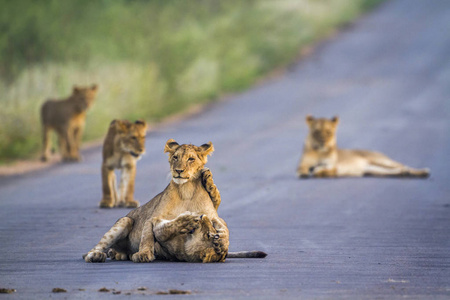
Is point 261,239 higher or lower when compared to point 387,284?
higher

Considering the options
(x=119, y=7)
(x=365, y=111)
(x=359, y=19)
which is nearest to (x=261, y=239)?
(x=365, y=111)

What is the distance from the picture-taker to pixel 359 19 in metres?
44.9

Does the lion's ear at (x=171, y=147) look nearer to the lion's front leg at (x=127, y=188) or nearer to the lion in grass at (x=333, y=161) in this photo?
the lion's front leg at (x=127, y=188)

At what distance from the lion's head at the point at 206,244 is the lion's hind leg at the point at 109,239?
70 centimetres

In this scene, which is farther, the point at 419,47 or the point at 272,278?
the point at 419,47

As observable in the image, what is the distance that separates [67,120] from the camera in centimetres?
1848

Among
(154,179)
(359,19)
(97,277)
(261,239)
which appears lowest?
(97,277)

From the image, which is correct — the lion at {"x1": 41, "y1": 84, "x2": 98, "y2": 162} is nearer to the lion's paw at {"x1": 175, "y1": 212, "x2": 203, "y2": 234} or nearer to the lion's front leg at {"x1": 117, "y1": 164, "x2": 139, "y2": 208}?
the lion's front leg at {"x1": 117, "y1": 164, "x2": 139, "y2": 208}

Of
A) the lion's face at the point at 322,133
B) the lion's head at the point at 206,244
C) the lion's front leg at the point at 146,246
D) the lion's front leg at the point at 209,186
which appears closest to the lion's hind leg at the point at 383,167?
the lion's face at the point at 322,133

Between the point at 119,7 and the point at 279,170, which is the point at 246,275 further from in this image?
the point at 119,7

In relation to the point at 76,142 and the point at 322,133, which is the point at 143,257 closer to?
the point at 322,133

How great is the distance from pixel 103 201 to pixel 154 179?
362 centimetres

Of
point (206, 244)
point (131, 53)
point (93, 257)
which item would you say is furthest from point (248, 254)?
point (131, 53)

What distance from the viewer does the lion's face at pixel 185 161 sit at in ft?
27.3
